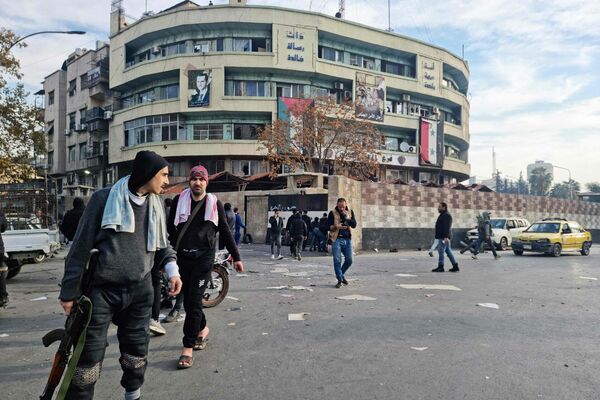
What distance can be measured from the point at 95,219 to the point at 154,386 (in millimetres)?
1570

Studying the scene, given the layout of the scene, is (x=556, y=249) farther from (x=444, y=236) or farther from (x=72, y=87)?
(x=72, y=87)

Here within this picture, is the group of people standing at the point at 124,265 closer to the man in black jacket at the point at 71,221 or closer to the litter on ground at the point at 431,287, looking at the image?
the man in black jacket at the point at 71,221

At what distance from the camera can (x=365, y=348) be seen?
471cm

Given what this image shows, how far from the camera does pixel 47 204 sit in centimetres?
1369

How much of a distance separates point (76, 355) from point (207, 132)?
120 feet

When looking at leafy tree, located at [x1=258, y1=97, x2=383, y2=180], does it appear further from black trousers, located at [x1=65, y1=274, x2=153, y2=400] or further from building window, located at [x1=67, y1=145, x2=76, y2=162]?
black trousers, located at [x1=65, y1=274, x2=153, y2=400]

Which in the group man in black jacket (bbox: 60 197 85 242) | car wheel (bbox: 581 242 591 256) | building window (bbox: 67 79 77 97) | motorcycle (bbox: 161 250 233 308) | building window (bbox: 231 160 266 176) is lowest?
car wheel (bbox: 581 242 591 256)

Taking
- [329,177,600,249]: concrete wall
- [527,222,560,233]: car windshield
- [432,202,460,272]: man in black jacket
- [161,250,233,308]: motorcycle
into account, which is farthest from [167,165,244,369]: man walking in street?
[527,222,560,233]: car windshield

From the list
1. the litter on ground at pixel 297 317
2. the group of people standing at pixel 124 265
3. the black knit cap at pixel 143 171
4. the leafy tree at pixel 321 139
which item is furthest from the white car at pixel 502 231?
the black knit cap at pixel 143 171

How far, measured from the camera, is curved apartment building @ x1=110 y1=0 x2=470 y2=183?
122 ft

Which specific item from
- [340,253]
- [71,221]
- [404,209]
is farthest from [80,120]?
[340,253]

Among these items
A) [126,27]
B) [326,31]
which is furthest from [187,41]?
[326,31]

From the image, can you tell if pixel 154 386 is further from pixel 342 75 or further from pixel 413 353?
pixel 342 75

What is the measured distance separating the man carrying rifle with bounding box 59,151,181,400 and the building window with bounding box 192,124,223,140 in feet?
116
